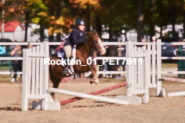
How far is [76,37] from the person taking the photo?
14.6 metres

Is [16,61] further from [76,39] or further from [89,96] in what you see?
[89,96]

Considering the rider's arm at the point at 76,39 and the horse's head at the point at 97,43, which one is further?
the horse's head at the point at 97,43

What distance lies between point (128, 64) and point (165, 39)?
33384 mm

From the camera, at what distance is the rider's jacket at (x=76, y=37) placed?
14570 mm

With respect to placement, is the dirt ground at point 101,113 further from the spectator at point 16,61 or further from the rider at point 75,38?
the spectator at point 16,61

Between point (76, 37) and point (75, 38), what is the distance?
0.12 feet

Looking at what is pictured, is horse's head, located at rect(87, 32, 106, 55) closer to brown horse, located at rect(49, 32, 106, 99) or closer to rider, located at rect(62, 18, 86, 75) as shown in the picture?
brown horse, located at rect(49, 32, 106, 99)

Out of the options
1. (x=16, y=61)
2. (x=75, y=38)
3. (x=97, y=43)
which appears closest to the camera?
(x=75, y=38)

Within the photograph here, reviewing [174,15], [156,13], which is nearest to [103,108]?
[156,13]

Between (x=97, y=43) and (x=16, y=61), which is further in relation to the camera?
(x=16, y=61)

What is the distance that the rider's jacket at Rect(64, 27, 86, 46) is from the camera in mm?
14570

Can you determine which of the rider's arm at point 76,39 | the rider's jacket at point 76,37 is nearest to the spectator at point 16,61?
the rider's jacket at point 76,37

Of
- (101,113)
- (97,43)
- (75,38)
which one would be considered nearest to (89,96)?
(101,113)

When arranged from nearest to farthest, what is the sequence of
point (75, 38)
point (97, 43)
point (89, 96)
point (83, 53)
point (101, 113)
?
point (101, 113), point (89, 96), point (75, 38), point (97, 43), point (83, 53)
